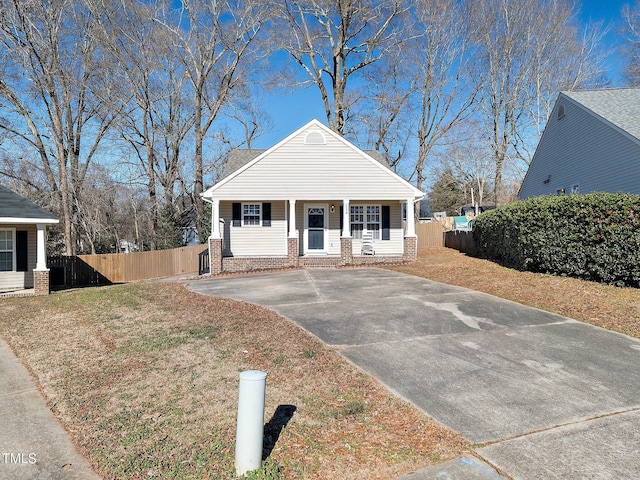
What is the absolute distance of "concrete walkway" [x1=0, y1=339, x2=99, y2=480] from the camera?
309 cm

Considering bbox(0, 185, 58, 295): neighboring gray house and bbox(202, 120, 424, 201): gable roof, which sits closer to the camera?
bbox(0, 185, 58, 295): neighboring gray house

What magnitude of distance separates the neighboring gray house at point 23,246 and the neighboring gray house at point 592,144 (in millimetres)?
18958

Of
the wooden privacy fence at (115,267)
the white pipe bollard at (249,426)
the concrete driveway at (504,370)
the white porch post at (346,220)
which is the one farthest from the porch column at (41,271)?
the white pipe bollard at (249,426)

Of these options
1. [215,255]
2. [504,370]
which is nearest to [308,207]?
[215,255]

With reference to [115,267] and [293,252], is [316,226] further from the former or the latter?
[115,267]

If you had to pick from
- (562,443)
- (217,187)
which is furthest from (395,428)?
(217,187)

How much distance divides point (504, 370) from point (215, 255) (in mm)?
11897

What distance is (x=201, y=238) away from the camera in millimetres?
25266

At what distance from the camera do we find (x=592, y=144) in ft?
48.6

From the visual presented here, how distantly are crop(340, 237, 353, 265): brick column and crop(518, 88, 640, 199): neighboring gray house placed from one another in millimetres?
9247

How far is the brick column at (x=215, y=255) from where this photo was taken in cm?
1491

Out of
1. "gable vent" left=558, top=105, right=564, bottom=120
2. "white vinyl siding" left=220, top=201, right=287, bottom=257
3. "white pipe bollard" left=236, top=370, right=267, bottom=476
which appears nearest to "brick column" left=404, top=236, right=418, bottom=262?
"white vinyl siding" left=220, top=201, right=287, bottom=257

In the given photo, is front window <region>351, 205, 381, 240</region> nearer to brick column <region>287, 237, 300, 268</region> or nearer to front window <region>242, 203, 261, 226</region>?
brick column <region>287, 237, 300, 268</region>

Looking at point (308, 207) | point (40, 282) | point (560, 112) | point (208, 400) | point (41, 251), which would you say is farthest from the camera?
point (560, 112)
